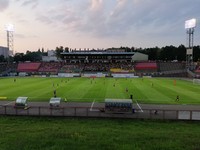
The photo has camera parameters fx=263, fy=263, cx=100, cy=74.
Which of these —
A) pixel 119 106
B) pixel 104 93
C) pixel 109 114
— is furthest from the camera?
pixel 104 93

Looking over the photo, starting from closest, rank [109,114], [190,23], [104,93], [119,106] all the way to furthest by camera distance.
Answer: [109,114], [119,106], [104,93], [190,23]

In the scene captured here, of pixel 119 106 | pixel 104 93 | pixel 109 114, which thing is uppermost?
pixel 119 106

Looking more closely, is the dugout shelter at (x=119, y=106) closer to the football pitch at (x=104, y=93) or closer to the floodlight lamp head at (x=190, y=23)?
the football pitch at (x=104, y=93)

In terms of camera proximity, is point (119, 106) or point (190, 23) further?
point (190, 23)

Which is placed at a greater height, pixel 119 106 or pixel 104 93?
pixel 119 106

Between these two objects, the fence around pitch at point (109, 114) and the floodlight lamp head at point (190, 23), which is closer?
the fence around pitch at point (109, 114)

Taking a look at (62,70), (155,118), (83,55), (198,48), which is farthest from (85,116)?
(198,48)

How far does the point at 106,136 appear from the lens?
627 inches

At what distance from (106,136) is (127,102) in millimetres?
12119

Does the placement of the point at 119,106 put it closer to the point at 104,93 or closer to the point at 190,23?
the point at 104,93

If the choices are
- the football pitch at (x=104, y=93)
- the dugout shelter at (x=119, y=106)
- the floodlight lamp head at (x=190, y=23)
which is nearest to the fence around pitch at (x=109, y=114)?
the dugout shelter at (x=119, y=106)

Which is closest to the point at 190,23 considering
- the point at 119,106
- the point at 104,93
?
the point at 104,93

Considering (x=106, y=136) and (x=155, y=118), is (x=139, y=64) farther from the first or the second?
(x=106, y=136)

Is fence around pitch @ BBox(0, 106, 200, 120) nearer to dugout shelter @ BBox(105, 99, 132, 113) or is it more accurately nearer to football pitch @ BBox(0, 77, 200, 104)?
dugout shelter @ BBox(105, 99, 132, 113)
